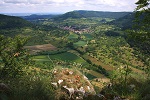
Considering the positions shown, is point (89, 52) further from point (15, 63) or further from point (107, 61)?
point (15, 63)

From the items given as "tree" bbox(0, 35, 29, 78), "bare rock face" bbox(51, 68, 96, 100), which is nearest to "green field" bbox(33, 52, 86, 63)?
"tree" bbox(0, 35, 29, 78)

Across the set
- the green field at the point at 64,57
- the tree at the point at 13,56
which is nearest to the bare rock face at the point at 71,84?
the tree at the point at 13,56

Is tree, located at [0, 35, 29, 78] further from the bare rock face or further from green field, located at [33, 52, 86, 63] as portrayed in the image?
green field, located at [33, 52, 86, 63]

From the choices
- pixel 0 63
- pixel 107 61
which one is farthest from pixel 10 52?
pixel 107 61

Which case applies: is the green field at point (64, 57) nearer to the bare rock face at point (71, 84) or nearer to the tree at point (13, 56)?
the tree at point (13, 56)

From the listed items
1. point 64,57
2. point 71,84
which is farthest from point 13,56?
point 64,57

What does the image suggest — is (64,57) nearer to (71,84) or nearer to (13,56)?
(13,56)
